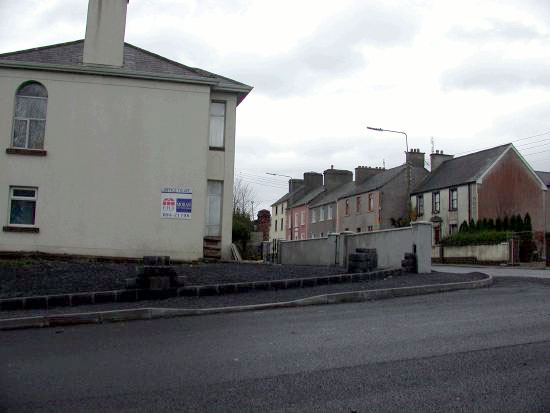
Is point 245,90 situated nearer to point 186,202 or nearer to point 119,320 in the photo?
point 186,202

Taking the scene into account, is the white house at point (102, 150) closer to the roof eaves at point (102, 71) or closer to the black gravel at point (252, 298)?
the roof eaves at point (102, 71)

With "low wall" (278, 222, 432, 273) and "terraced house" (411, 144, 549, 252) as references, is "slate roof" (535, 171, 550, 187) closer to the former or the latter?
"terraced house" (411, 144, 549, 252)

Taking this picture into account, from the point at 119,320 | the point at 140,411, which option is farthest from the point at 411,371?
the point at 119,320

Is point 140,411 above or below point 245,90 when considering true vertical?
below

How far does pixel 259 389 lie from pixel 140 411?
1.11 m

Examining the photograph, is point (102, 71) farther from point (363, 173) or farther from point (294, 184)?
point (294, 184)

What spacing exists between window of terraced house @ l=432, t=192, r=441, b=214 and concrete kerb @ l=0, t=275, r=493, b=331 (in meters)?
35.6

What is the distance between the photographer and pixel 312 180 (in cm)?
7125

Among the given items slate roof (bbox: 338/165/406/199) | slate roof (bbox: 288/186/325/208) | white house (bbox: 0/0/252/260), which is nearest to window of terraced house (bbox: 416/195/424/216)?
slate roof (bbox: 338/165/406/199)

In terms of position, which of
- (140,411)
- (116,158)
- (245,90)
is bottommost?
(140,411)

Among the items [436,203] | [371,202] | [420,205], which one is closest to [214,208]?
[436,203]

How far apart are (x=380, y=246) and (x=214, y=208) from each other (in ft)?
21.0

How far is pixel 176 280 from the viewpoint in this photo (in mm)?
12258

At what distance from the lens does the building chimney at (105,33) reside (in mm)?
19750
